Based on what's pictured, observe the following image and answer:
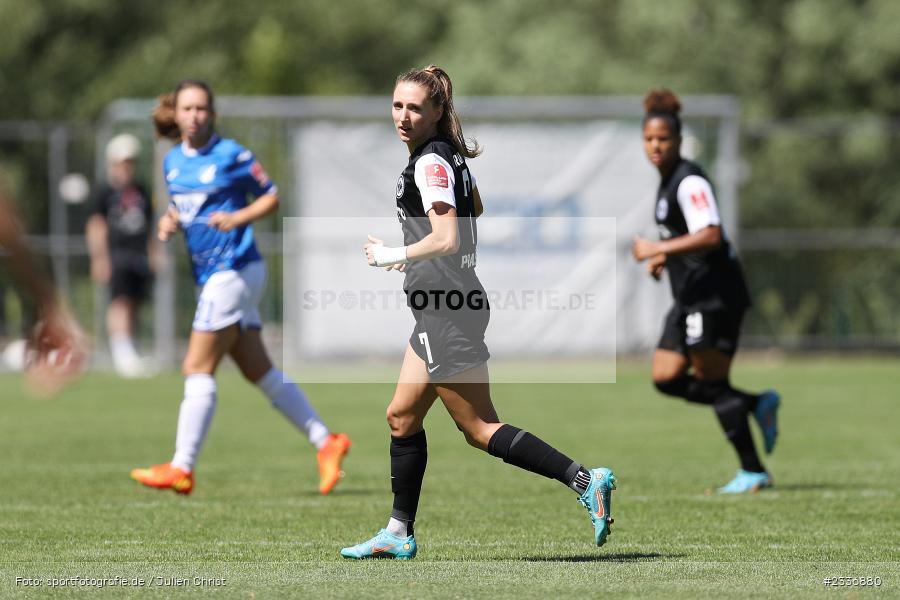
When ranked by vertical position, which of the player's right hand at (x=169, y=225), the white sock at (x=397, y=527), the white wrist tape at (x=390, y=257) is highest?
the player's right hand at (x=169, y=225)

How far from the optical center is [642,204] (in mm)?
22000

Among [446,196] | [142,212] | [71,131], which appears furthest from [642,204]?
[446,196]

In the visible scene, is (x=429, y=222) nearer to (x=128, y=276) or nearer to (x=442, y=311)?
(x=442, y=311)

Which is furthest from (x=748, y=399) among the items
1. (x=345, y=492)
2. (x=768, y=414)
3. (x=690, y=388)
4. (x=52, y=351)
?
(x=52, y=351)

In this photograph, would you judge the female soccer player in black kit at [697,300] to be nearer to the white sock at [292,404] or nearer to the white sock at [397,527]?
the white sock at [292,404]

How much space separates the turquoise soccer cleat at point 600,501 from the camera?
6.36 metres

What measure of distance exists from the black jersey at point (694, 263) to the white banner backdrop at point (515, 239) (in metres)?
12.2

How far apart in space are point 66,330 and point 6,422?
914 centimetres

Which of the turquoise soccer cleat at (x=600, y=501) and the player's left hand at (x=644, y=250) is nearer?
the turquoise soccer cleat at (x=600, y=501)

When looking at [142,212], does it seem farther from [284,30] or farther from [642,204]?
[284,30]

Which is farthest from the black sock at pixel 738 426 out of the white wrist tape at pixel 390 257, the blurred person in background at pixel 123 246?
the blurred person in background at pixel 123 246

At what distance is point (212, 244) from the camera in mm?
8906

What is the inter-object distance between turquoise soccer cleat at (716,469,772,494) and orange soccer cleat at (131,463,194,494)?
2989mm

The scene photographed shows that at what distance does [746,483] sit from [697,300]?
1.08 meters
